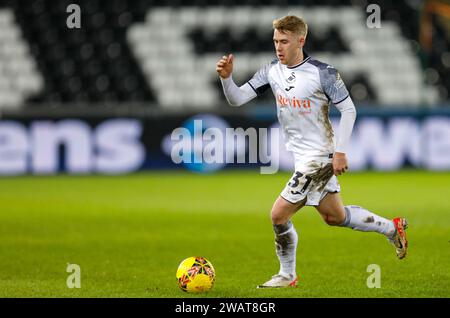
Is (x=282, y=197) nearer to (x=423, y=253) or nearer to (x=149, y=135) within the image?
(x=423, y=253)

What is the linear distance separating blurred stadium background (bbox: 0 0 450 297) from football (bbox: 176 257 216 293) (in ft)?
0.36

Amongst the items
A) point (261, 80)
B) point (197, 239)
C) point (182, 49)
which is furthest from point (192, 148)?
point (261, 80)

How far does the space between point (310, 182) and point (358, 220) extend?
658 mm

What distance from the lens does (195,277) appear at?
736 cm

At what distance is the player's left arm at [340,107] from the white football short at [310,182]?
0.72 ft

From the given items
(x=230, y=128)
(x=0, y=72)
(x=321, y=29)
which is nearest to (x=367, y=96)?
→ (x=321, y=29)

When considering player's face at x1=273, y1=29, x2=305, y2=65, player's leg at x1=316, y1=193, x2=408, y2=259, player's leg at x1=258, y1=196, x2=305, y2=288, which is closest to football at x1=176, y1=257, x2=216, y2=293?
player's leg at x1=258, y1=196, x2=305, y2=288

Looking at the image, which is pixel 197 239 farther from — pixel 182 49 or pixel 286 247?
pixel 182 49

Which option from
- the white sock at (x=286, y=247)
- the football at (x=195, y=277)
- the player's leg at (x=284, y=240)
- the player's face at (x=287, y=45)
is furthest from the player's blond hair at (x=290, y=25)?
the football at (x=195, y=277)

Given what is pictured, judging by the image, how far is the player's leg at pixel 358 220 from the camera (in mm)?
7848

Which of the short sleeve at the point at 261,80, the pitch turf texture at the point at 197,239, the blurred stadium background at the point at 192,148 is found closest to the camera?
the pitch turf texture at the point at 197,239

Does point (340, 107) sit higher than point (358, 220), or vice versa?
point (340, 107)

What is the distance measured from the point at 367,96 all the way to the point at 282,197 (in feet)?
60.5

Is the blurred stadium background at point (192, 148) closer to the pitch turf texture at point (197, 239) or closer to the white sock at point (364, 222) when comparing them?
the pitch turf texture at point (197, 239)
